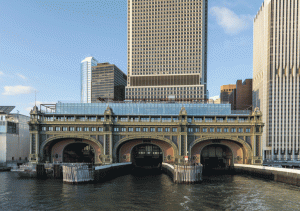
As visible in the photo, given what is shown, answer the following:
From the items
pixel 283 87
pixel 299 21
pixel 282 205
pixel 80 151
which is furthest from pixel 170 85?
pixel 282 205

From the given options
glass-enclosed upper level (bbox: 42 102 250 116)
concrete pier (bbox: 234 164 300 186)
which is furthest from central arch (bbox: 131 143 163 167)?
concrete pier (bbox: 234 164 300 186)

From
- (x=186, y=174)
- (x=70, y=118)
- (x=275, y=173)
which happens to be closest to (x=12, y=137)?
(x=70, y=118)

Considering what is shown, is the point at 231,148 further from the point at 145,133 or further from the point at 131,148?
the point at 131,148

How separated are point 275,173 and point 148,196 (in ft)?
123

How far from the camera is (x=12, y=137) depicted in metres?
103

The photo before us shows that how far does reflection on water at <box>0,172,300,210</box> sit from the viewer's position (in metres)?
41.7

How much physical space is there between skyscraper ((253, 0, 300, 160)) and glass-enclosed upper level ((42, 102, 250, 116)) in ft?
211

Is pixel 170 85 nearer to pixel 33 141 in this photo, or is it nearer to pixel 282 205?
pixel 33 141

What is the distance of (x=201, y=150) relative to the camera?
317ft

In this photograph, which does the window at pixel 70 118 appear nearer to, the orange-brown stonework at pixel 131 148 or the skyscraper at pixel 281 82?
the orange-brown stonework at pixel 131 148

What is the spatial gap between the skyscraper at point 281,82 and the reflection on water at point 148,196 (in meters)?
98.5

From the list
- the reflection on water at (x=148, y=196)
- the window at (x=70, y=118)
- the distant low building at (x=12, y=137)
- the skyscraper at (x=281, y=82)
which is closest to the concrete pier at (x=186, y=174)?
the reflection on water at (x=148, y=196)

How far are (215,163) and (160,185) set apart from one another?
51.4 metres

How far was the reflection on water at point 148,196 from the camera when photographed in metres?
41.7
